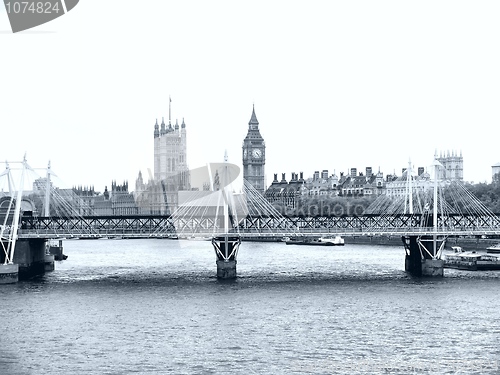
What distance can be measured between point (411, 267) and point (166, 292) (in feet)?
66.4

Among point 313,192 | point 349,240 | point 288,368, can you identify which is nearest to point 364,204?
point 349,240

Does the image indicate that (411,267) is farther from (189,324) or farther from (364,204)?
(364,204)

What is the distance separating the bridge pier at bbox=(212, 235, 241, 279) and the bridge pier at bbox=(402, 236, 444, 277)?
12.1m

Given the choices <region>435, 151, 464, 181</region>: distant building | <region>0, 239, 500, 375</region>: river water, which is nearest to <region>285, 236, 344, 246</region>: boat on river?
<region>0, 239, 500, 375</region>: river water

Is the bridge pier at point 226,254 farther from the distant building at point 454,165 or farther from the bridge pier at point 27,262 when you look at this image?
the distant building at point 454,165

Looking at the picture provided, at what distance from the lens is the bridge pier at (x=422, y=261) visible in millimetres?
62838

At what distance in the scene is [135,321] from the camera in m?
43.7

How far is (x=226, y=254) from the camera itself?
203 feet

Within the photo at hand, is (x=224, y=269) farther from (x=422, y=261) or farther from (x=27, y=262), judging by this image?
(x=27, y=262)

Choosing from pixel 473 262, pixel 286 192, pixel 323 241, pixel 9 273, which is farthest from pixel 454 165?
pixel 9 273

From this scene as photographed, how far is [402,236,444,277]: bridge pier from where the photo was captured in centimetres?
6284

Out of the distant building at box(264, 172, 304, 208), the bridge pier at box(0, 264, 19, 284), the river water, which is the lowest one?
the river water

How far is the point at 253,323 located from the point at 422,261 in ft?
75.9

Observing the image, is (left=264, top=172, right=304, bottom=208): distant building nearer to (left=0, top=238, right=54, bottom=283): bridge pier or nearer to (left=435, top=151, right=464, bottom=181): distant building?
(left=435, top=151, right=464, bottom=181): distant building
